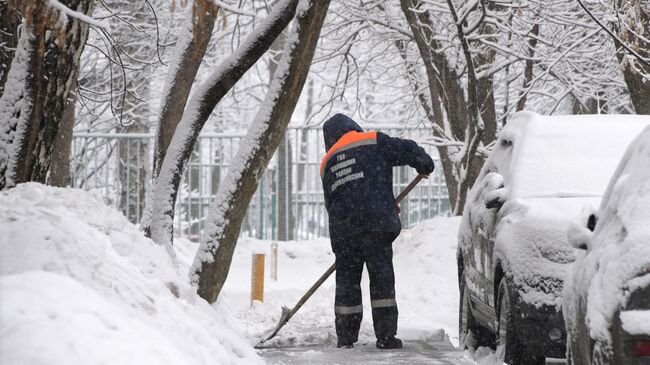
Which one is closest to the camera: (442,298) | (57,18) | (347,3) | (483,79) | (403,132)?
(57,18)

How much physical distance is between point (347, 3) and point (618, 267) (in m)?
12.8

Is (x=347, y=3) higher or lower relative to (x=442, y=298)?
higher

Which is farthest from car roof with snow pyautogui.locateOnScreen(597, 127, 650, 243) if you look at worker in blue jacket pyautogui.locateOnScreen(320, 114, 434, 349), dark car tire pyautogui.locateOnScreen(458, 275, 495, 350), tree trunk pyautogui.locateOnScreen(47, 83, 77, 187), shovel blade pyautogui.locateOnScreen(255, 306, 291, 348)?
tree trunk pyautogui.locateOnScreen(47, 83, 77, 187)

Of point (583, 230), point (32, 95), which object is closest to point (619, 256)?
point (583, 230)

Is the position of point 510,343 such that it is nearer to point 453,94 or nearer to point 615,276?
point 615,276

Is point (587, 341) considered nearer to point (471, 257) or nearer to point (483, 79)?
point (471, 257)

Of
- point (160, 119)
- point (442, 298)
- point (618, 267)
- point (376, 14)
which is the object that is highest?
point (376, 14)

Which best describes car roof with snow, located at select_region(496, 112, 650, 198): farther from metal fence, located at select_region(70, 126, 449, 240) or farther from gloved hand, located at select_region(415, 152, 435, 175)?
metal fence, located at select_region(70, 126, 449, 240)

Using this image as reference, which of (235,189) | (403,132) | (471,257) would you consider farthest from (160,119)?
(403,132)

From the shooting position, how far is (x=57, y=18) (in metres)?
4.93

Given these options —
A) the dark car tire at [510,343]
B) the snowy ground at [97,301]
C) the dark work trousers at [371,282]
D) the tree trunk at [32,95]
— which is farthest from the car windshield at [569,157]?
the tree trunk at [32,95]

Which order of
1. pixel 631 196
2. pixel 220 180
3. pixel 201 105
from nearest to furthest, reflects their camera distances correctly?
pixel 631 196
pixel 201 105
pixel 220 180

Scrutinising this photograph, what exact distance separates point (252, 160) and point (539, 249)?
2.58m

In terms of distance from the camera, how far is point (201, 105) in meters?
8.12
